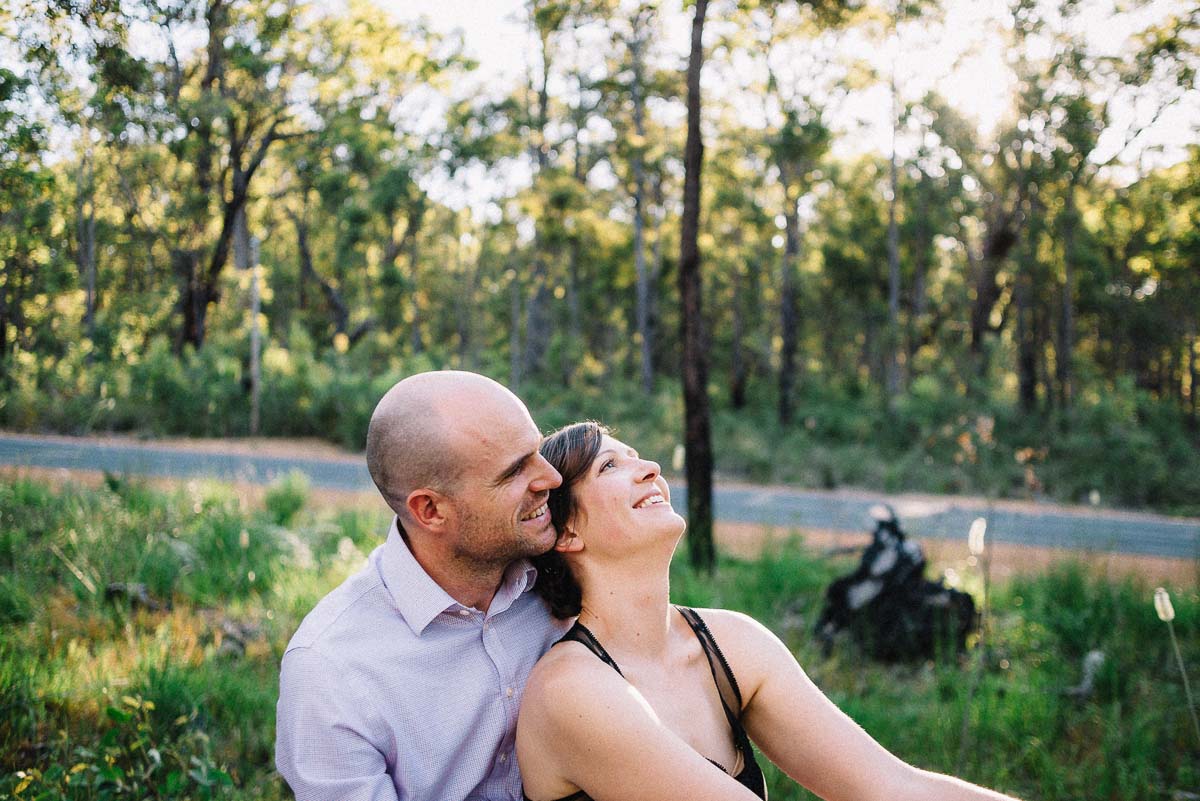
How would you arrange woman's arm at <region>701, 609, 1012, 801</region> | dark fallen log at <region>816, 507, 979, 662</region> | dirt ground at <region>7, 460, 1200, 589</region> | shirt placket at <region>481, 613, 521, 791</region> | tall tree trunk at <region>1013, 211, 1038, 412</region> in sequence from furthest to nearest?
tall tree trunk at <region>1013, 211, 1038, 412</region> → dirt ground at <region>7, 460, 1200, 589</region> → dark fallen log at <region>816, 507, 979, 662</region> → shirt placket at <region>481, 613, 521, 791</region> → woman's arm at <region>701, 609, 1012, 801</region>

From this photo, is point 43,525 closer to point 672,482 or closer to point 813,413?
point 672,482

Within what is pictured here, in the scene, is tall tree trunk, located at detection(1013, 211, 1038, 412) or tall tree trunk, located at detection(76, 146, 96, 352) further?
tall tree trunk, located at detection(1013, 211, 1038, 412)

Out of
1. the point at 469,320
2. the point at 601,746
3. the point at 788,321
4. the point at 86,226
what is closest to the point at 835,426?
the point at 788,321

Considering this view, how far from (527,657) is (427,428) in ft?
2.22

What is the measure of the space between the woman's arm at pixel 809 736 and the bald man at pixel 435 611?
1.92 ft

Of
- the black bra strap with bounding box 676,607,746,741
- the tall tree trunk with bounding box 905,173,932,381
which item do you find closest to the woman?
the black bra strap with bounding box 676,607,746,741

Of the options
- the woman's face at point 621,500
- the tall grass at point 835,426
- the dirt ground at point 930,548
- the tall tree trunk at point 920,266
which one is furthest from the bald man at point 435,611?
the tall tree trunk at point 920,266

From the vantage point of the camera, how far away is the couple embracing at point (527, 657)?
1932mm

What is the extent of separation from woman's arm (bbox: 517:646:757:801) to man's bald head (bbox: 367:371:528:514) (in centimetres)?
52

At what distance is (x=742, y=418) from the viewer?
83.3 feet

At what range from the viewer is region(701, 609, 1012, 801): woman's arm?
2.10m

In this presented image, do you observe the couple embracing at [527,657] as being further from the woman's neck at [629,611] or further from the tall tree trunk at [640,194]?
the tall tree trunk at [640,194]

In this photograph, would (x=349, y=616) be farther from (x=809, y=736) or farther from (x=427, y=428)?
(x=809, y=736)

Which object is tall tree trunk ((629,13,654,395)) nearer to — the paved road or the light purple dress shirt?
the paved road
